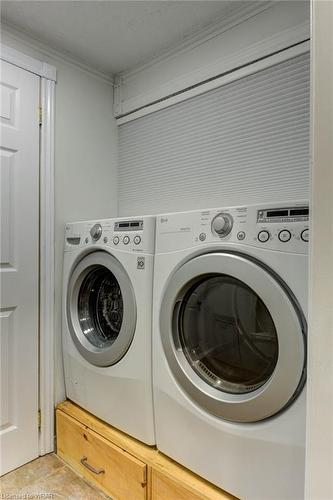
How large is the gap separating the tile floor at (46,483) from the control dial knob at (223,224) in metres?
1.30

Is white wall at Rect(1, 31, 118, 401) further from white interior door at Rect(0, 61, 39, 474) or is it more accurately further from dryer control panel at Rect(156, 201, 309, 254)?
dryer control panel at Rect(156, 201, 309, 254)

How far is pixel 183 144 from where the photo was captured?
180 cm

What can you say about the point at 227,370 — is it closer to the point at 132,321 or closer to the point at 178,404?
the point at 178,404

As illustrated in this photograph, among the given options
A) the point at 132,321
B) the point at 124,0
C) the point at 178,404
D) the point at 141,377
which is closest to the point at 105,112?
the point at 124,0

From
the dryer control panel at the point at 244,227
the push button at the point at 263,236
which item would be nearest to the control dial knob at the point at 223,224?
the dryer control panel at the point at 244,227

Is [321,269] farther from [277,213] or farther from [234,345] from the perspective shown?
[234,345]

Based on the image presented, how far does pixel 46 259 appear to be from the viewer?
1688 millimetres

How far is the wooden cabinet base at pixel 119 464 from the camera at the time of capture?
3.76 ft

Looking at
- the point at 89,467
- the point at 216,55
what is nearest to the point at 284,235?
the point at 216,55

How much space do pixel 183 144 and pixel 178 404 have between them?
1.37m

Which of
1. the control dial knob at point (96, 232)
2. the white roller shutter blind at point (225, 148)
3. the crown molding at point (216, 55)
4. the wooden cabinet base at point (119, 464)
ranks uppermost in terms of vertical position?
the crown molding at point (216, 55)

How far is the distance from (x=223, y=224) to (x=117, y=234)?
1.85 ft

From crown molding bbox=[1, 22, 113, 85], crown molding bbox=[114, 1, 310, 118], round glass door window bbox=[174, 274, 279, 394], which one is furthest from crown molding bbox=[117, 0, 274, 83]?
round glass door window bbox=[174, 274, 279, 394]

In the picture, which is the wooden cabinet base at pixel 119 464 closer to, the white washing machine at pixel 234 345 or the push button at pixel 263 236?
the white washing machine at pixel 234 345
